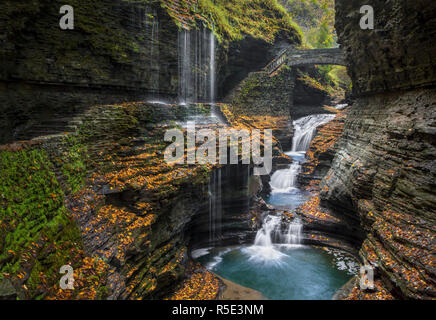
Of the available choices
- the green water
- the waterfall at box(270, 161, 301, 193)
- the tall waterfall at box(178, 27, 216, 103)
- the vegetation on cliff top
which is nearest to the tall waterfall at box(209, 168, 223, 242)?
the green water

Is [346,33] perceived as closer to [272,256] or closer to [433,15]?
[433,15]

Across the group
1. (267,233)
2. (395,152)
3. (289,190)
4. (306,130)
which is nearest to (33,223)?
(267,233)

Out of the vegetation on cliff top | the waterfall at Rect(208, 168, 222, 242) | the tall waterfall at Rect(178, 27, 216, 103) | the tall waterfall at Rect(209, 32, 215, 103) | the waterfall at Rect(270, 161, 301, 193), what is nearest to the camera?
the waterfall at Rect(208, 168, 222, 242)

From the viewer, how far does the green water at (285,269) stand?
8.69 metres

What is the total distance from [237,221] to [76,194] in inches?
299

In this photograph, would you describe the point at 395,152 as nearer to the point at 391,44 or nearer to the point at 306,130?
the point at 391,44

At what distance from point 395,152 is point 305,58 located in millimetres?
18998

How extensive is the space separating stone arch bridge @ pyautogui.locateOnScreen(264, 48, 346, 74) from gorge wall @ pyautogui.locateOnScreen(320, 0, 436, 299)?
12.0m

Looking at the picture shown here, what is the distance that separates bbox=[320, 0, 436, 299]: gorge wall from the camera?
20.8 ft

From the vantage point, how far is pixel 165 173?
29.2ft

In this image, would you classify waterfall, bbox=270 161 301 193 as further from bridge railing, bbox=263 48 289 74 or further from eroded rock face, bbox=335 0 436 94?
bridge railing, bbox=263 48 289 74

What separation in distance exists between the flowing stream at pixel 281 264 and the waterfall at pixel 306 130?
11.3m

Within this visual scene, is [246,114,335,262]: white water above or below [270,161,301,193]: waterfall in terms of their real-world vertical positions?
below

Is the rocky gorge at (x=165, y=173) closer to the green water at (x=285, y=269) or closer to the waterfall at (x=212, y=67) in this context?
the green water at (x=285, y=269)
